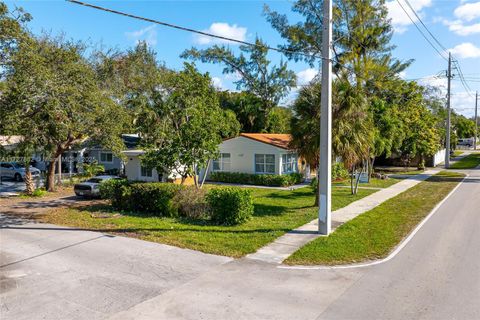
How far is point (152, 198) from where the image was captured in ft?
51.7

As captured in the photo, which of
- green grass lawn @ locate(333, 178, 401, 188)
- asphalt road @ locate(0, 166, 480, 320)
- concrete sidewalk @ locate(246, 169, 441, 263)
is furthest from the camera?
green grass lawn @ locate(333, 178, 401, 188)

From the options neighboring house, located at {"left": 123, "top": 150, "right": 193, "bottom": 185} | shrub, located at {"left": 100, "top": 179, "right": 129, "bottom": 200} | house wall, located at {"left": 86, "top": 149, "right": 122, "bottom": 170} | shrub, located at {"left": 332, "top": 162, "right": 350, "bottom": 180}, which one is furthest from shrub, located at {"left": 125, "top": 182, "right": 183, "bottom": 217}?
house wall, located at {"left": 86, "top": 149, "right": 122, "bottom": 170}

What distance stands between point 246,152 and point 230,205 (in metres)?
14.7

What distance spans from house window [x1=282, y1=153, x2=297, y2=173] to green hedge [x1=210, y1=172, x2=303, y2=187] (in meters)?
0.94

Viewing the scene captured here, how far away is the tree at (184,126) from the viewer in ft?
52.3

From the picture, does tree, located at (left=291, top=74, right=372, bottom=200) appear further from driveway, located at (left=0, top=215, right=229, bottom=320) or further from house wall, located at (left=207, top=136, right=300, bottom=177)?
house wall, located at (left=207, top=136, right=300, bottom=177)

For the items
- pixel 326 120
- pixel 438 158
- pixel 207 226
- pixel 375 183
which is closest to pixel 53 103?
pixel 207 226

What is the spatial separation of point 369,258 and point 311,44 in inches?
1189

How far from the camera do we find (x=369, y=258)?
9.65 metres

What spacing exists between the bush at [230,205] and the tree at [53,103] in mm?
7999

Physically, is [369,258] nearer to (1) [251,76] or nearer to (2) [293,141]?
(2) [293,141]

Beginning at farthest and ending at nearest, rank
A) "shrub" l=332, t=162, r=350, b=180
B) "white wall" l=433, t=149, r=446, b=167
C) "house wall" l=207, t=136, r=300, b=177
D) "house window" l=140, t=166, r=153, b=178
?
1. "white wall" l=433, t=149, r=446, b=167
2. "shrub" l=332, t=162, r=350, b=180
3. "house window" l=140, t=166, r=153, b=178
4. "house wall" l=207, t=136, r=300, b=177

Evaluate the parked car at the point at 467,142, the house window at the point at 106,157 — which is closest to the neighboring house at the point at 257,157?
the house window at the point at 106,157

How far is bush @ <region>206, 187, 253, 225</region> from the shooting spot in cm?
1323
